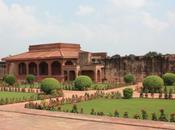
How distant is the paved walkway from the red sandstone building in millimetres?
23517

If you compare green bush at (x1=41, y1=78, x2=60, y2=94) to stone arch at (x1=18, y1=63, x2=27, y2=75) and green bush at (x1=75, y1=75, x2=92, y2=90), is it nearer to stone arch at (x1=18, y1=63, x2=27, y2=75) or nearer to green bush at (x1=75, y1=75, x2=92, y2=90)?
green bush at (x1=75, y1=75, x2=92, y2=90)

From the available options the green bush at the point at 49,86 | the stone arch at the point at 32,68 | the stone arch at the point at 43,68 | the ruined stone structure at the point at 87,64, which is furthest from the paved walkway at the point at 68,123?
the stone arch at the point at 32,68

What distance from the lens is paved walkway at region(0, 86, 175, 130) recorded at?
1130 cm

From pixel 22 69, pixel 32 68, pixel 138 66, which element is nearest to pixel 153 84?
pixel 138 66

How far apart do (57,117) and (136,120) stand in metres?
3.07

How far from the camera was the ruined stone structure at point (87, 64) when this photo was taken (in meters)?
→ 36.2

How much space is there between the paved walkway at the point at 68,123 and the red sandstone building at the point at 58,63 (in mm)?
23517

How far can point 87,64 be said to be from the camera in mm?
37969

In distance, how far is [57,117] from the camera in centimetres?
1346

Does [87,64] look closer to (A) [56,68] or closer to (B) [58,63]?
(B) [58,63]

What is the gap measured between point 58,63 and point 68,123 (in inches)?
1150

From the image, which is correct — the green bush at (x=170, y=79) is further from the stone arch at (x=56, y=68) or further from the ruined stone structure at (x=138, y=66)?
the stone arch at (x=56, y=68)

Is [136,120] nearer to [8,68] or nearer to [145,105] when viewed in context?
[145,105]

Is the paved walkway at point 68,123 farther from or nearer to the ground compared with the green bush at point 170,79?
nearer to the ground
